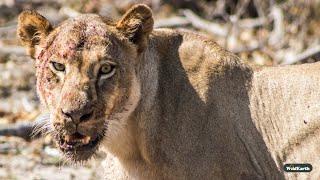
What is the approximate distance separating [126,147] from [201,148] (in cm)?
51

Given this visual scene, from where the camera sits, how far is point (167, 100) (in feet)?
20.5

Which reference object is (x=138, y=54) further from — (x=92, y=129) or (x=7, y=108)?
(x=7, y=108)

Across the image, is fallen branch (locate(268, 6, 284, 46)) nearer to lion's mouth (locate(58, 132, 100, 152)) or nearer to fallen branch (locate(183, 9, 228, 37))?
fallen branch (locate(183, 9, 228, 37))

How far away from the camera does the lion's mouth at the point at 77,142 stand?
5.64 metres

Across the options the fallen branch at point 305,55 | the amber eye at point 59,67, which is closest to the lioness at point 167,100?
the amber eye at point 59,67

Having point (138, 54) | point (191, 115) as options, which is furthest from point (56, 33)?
point (191, 115)

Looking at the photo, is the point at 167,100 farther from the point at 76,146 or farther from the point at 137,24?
the point at 76,146

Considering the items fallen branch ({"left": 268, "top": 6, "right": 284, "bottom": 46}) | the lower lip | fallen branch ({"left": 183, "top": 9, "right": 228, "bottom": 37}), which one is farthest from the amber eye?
fallen branch ({"left": 183, "top": 9, "right": 228, "bottom": 37})

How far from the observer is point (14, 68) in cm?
1154

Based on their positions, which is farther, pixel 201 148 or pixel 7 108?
pixel 7 108

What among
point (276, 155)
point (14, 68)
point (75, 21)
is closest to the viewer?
point (75, 21)

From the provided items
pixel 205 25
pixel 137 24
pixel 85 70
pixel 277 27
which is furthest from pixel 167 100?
pixel 205 25

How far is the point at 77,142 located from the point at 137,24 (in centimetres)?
92

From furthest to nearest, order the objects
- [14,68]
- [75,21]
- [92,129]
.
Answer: [14,68], [75,21], [92,129]
